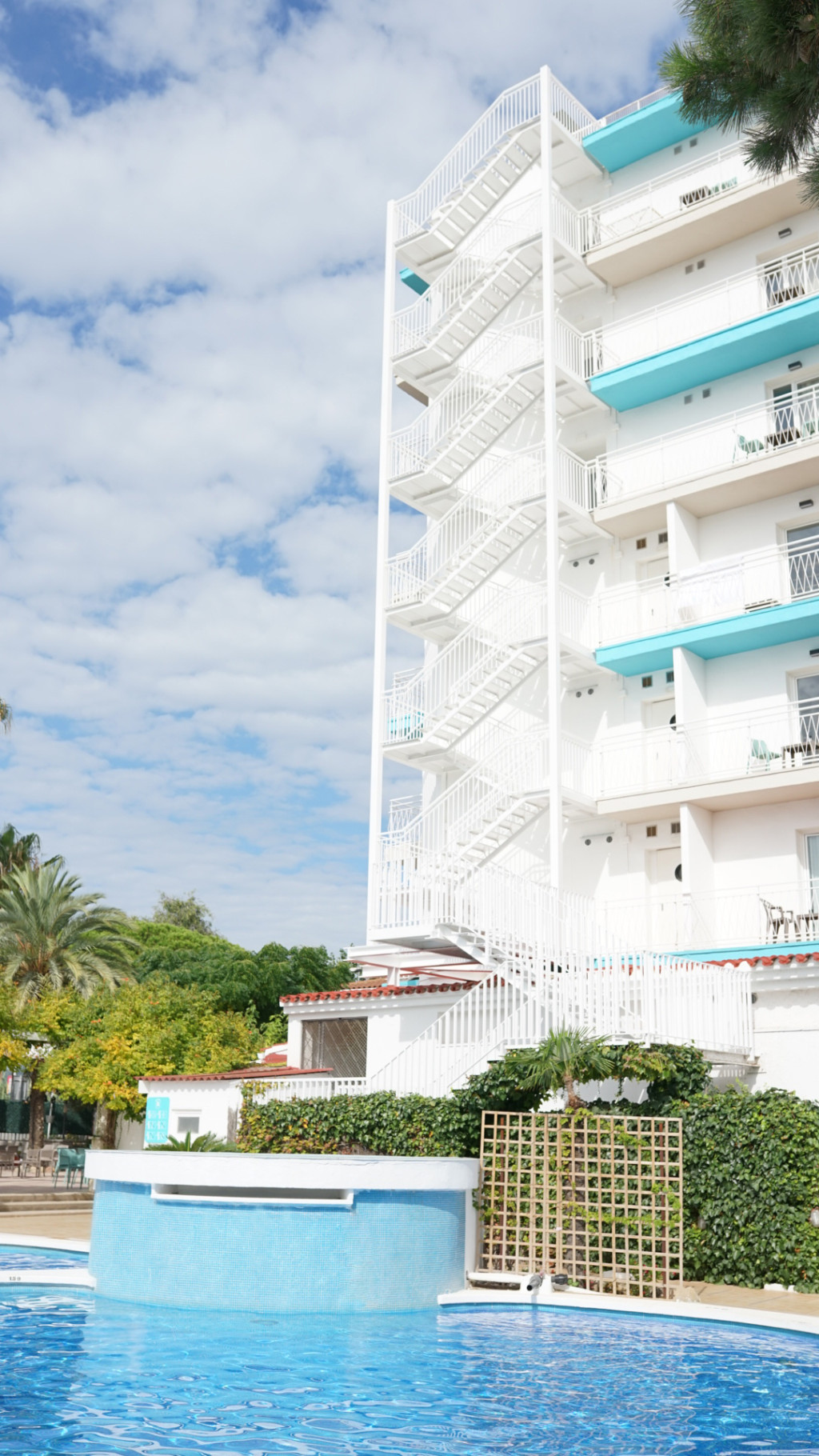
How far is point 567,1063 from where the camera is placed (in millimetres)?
15797

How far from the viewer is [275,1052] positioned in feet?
98.3

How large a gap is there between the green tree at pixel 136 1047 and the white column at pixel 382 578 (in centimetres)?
606

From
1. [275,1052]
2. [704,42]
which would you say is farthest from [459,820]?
[704,42]

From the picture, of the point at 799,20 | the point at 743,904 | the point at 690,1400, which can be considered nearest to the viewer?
the point at 690,1400

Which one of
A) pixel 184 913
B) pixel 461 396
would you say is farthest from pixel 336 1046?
pixel 184 913

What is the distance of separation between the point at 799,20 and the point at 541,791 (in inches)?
554

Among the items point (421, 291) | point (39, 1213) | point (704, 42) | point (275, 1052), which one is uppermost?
point (421, 291)

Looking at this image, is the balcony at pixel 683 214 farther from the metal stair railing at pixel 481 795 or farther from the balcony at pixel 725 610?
the metal stair railing at pixel 481 795

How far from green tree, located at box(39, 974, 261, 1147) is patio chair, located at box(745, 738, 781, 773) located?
1234cm

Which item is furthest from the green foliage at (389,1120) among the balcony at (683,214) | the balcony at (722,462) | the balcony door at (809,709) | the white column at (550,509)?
the balcony at (683,214)

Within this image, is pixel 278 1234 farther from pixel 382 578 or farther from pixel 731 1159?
pixel 382 578

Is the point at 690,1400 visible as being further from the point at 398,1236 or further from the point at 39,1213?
the point at 39,1213

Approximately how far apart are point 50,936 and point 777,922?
2374 centimetres

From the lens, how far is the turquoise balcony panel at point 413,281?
32219mm
